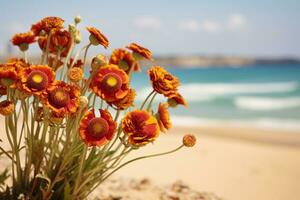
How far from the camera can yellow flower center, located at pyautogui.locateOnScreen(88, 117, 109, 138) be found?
5.33ft

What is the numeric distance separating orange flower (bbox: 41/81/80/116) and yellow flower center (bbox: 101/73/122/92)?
0.10 meters

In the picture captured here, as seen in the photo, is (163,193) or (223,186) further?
(223,186)

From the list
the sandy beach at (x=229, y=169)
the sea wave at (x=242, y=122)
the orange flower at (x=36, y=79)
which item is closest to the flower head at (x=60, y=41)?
the orange flower at (x=36, y=79)

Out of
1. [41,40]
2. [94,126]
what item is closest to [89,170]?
[94,126]

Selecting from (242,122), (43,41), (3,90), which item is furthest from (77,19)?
(242,122)

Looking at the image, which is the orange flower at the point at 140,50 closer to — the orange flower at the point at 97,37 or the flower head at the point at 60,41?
the orange flower at the point at 97,37

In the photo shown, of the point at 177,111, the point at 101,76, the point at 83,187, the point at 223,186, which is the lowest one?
the point at 83,187

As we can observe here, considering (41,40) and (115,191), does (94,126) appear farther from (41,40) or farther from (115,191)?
(115,191)

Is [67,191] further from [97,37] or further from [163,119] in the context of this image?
[97,37]

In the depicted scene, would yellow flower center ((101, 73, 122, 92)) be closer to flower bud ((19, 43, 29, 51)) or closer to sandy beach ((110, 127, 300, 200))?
flower bud ((19, 43, 29, 51))

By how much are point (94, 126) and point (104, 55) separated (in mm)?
365

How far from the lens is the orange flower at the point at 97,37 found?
71.6 inches

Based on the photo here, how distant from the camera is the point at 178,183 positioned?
3.16 meters

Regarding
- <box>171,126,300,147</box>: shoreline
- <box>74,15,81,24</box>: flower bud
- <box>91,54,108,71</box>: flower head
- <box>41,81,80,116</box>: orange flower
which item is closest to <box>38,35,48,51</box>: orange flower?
<box>74,15,81,24</box>: flower bud
